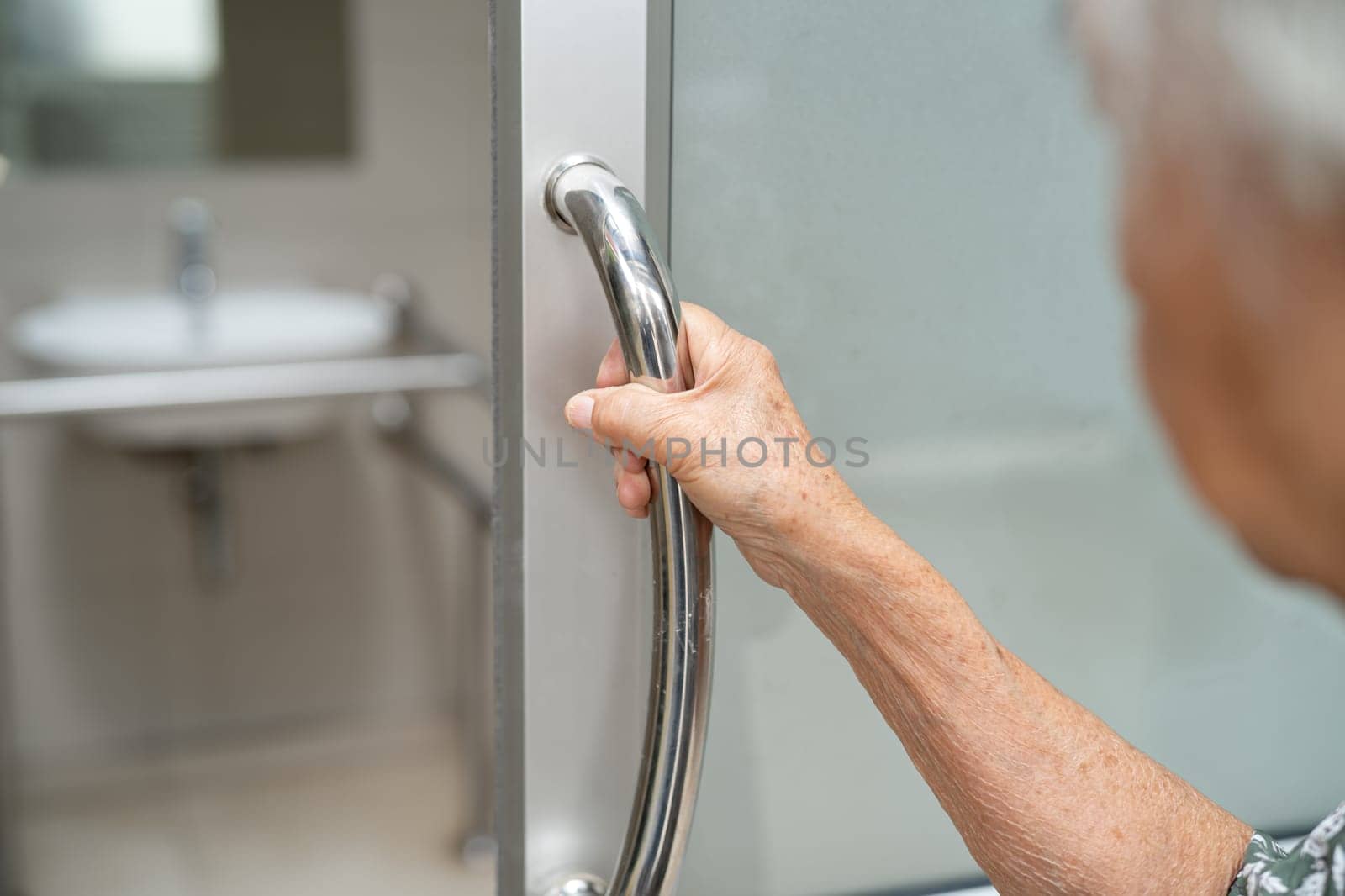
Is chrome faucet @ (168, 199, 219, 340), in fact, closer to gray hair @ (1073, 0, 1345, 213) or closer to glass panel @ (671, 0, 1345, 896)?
glass panel @ (671, 0, 1345, 896)

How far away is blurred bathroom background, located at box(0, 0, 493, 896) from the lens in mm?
1812

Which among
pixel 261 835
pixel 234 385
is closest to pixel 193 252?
pixel 234 385

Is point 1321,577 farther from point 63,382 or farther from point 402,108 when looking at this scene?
point 402,108

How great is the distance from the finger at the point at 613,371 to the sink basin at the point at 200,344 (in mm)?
1300

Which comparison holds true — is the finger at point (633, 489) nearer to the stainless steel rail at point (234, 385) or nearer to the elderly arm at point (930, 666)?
the elderly arm at point (930, 666)

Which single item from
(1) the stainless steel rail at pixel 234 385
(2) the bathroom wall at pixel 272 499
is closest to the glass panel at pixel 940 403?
(1) the stainless steel rail at pixel 234 385

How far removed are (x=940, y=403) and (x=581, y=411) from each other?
200mm

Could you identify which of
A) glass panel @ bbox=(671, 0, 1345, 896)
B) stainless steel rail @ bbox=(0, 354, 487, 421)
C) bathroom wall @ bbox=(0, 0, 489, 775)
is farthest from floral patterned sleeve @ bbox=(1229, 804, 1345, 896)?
bathroom wall @ bbox=(0, 0, 489, 775)

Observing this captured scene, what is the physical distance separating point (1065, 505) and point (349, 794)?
5.60ft

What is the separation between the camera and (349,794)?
206 centimetres

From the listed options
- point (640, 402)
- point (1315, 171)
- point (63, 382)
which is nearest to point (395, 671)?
point (63, 382)

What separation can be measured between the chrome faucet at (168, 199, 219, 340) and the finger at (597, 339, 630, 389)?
1506mm

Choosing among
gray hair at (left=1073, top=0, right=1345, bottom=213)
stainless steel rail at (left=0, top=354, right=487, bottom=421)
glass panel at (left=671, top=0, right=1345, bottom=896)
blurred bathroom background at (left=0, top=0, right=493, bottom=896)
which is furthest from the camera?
blurred bathroom background at (left=0, top=0, right=493, bottom=896)

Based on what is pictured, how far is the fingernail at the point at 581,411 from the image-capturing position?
473mm
